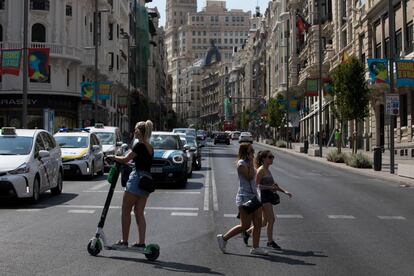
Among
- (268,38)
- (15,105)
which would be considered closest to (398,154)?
(15,105)

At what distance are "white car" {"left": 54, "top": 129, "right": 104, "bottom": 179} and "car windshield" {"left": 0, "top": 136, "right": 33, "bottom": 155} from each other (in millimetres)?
6149

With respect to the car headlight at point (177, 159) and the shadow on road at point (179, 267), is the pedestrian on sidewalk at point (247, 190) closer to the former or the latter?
the shadow on road at point (179, 267)

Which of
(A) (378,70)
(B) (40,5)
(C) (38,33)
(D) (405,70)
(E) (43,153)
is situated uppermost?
(B) (40,5)

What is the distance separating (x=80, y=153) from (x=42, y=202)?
22.9 ft

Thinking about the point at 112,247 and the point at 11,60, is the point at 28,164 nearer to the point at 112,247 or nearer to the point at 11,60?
the point at 112,247

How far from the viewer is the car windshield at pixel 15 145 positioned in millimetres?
14434

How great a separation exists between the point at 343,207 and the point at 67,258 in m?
7.86

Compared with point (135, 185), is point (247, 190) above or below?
below

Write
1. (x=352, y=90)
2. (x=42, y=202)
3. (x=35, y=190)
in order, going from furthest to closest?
(x=352, y=90) < (x=42, y=202) < (x=35, y=190)

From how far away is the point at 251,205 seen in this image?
838 centimetres

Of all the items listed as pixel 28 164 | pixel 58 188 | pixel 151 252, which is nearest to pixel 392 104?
pixel 58 188

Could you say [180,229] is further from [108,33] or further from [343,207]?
[108,33]

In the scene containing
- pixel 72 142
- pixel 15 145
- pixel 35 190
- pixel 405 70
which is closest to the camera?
pixel 35 190

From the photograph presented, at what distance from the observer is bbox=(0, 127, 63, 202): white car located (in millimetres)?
13367
